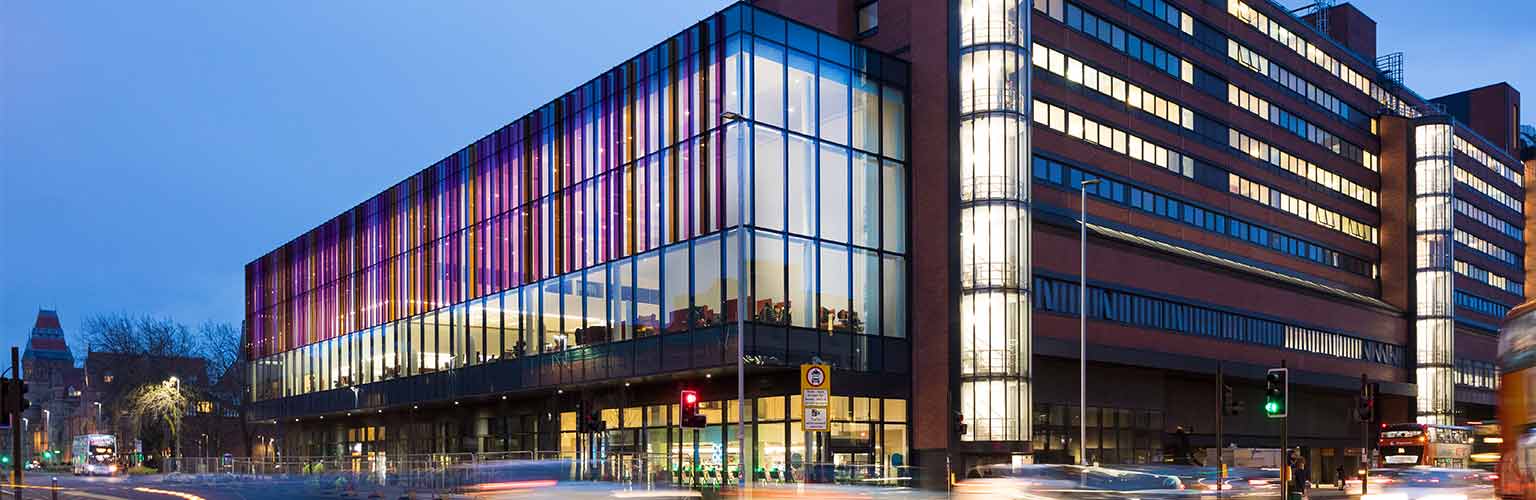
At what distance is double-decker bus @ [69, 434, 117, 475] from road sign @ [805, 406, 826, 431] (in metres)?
92.2

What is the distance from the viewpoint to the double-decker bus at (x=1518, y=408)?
1617cm

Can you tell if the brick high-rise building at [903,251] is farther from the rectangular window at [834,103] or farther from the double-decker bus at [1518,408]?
the double-decker bus at [1518,408]

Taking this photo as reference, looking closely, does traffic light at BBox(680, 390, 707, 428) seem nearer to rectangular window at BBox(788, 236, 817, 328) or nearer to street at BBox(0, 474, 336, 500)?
rectangular window at BBox(788, 236, 817, 328)

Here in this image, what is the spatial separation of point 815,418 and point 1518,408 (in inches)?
636

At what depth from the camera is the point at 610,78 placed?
56.2 meters

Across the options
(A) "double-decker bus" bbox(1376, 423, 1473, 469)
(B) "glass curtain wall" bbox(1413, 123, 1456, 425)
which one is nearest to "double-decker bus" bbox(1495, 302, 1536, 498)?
(A) "double-decker bus" bbox(1376, 423, 1473, 469)

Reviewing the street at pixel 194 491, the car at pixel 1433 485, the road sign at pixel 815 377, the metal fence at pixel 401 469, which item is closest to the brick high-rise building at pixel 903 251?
the metal fence at pixel 401 469

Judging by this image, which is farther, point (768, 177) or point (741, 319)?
point (768, 177)

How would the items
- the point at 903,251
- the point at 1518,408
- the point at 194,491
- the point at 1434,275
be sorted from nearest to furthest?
the point at 1518,408 < the point at 903,251 < the point at 194,491 < the point at 1434,275

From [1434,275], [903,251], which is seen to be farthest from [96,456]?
[1434,275]

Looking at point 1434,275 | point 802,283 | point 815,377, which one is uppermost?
point 1434,275

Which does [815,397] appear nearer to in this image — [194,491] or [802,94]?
[802,94]

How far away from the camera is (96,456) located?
11100 centimetres

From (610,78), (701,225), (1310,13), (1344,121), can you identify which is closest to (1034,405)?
(701,225)
